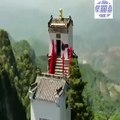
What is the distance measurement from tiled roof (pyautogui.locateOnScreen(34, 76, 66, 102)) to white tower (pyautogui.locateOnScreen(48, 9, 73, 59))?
1.91 m

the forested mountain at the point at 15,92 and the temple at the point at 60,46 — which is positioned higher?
the temple at the point at 60,46

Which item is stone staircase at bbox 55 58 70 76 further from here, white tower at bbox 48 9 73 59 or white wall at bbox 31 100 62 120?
white wall at bbox 31 100 62 120

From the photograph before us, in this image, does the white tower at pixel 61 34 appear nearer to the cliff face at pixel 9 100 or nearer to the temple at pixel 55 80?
the temple at pixel 55 80

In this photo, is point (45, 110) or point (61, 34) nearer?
point (45, 110)

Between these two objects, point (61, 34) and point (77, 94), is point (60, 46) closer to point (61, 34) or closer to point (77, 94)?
point (61, 34)

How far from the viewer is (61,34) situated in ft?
93.0

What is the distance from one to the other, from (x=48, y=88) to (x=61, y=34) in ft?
11.0

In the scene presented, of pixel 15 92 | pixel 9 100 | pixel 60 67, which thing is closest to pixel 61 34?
pixel 60 67

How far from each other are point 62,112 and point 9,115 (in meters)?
22.8

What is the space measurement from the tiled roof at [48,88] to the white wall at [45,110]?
381 millimetres

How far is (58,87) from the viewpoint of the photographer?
2720cm

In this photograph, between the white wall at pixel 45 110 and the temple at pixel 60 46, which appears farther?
the temple at pixel 60 46

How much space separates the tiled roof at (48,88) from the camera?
89.4 feet

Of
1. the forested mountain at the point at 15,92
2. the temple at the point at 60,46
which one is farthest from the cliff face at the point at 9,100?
the temple at the point at 60,46
